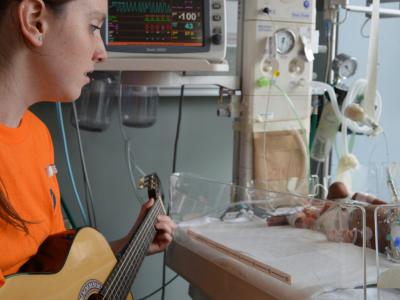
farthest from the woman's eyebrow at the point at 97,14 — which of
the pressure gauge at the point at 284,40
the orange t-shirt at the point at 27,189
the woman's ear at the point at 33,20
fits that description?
the pressure gauge at the point at 284,40

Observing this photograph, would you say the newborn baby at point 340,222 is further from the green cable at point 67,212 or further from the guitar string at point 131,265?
the green cable at point 67,212

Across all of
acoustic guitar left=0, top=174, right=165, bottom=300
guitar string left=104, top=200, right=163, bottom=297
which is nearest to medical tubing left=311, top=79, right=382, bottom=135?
guitar string left=104, top=200, right=163, bottom=297

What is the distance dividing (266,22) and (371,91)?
404mm

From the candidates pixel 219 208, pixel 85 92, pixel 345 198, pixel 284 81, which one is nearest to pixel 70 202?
pixel 85 92

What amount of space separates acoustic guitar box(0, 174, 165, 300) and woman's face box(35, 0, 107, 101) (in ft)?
1.09

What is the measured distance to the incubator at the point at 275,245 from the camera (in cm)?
112

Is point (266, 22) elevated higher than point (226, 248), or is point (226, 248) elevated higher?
point (266, 22)

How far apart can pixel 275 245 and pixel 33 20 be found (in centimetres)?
74

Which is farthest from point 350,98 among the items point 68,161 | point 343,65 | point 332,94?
point 68,161

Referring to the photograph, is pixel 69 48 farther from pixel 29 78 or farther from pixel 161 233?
pixel 161 233

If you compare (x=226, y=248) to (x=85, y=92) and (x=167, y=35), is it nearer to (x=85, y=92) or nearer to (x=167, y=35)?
(x=167, y=35)

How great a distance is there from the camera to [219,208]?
1655 mm

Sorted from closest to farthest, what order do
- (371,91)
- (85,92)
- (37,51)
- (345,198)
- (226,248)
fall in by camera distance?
1. (37,51)
2. (226,248)
3. (345,198)
4. (371,91)
5. (85,92)

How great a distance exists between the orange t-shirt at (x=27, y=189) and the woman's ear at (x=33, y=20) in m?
0.21
